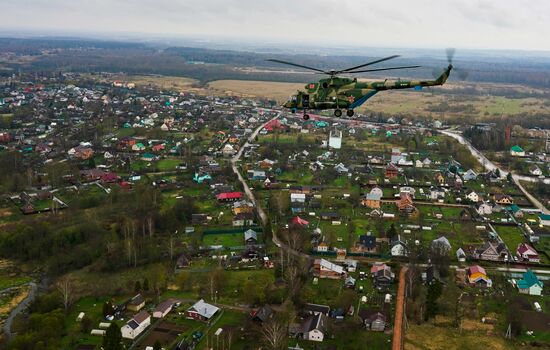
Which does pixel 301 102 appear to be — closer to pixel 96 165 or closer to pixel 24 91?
pixel 96 165

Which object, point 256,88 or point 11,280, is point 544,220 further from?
point 256,88

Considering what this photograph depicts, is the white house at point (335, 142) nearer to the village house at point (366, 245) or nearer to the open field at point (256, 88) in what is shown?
the village house at point (366, 245)

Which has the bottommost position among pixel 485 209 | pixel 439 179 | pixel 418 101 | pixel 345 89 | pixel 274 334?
pixel 274 334

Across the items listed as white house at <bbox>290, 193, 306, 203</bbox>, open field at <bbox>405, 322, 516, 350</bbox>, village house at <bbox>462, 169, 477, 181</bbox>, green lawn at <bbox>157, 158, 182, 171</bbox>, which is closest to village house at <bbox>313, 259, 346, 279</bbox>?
open field at <bbox>405, 322, 516, 350</bbox>

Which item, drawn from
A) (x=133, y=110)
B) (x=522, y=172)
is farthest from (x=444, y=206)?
(x=133, y=110)

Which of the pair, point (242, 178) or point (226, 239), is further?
point (242, 178)

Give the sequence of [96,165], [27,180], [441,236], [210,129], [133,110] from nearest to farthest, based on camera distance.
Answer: [441,236] → [27,180] → [96,165] → [210,129] → [133,110]

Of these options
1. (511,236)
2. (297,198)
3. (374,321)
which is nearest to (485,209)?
(511,236)

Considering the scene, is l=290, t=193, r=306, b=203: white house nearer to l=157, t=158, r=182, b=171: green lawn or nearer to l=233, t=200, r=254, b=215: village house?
l=233, t=200, r=254, b=215: village house

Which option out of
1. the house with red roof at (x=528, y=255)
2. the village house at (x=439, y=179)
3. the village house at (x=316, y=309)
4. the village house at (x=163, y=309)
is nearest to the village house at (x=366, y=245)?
the village house at (x=316, y=309)
